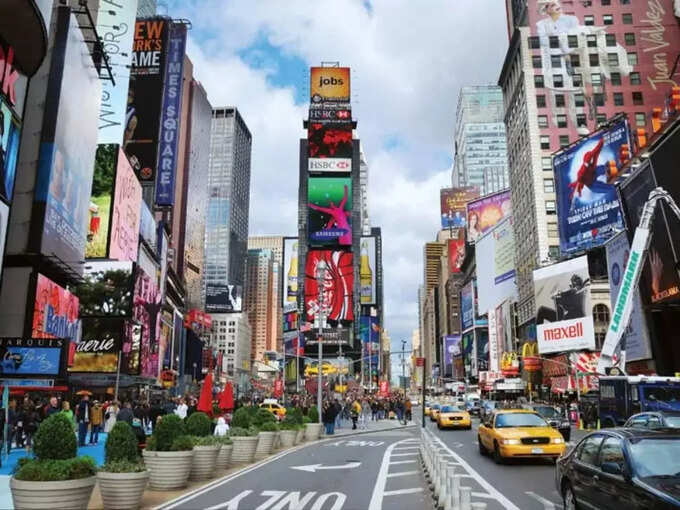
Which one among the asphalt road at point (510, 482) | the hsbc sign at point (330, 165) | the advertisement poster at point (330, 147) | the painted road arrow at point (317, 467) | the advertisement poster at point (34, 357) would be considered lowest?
the painted road arrow at point (317, 467)

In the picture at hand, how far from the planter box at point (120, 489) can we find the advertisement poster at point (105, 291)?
41939 millimetres

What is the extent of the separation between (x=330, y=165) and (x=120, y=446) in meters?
114

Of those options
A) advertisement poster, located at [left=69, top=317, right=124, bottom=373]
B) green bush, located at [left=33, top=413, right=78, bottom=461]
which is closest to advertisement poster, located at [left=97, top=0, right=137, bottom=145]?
advertisement poster, located at [left=69, top=317, right=124, bottom=373]

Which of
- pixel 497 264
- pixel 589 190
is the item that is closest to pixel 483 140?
pixel 497 264

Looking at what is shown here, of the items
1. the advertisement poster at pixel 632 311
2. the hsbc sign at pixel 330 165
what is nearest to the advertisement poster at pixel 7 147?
the advertisement poster at pixel 632 311

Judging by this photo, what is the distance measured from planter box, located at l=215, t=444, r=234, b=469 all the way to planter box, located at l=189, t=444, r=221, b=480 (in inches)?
46.8

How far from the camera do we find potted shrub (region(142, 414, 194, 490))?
11992mm

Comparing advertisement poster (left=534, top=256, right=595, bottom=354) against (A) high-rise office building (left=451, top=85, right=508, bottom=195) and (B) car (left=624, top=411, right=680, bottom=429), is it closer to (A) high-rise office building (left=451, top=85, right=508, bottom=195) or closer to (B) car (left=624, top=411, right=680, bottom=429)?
(B) car (left=624, top=411, right=680, bottom=429)

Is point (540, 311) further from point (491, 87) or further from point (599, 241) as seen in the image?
point (491, 87)

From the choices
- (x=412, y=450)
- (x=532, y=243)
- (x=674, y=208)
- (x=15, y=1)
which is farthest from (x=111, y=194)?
(x=532, y=243)

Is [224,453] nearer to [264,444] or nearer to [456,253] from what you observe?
[264,444]

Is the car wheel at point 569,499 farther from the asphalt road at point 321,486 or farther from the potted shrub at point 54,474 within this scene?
the potted shrub at point 54,474

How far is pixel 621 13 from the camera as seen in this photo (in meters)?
85.1

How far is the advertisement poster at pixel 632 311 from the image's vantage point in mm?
44969
